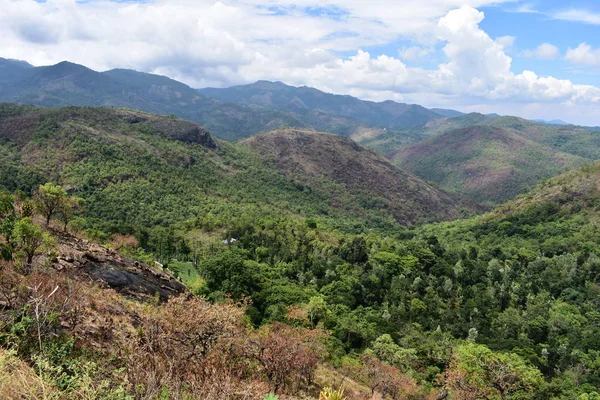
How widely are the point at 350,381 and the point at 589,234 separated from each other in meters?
94.3

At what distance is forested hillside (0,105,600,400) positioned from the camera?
1538cm

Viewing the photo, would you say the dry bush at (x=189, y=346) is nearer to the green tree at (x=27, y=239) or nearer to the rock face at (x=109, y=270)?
the green tree at (x=27, y=239)

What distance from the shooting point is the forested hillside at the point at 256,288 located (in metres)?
15.4

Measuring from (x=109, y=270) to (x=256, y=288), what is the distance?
2596 centimetres

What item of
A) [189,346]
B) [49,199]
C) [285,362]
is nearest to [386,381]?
[285,362]

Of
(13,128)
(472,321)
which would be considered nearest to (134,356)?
(472,321)

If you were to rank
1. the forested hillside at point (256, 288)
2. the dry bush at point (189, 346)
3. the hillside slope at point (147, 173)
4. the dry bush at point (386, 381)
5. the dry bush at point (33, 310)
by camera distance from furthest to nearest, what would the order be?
the hillside slope at point (147, 173)
the dry bush at point (386, 381)
the forested hillside at point (256, 288)
the dry bush at point (189, 346)
the dry bush at point (33, 310)

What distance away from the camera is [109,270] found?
3158 cm

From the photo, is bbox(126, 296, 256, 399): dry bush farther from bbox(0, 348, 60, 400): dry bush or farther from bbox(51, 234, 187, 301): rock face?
Result: bbox(51, 234, 187, 301): rock face

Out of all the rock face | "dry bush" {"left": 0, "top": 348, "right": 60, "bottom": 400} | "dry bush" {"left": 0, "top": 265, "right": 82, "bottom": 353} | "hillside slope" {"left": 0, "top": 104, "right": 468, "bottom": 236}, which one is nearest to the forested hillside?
"dry bush" {"left": 0, "top": 265, "right": 82, "bottom": 353}

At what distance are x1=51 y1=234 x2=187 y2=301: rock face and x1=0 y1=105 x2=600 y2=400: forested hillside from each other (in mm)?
479

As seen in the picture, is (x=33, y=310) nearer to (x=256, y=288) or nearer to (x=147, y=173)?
(x=256, y=288)

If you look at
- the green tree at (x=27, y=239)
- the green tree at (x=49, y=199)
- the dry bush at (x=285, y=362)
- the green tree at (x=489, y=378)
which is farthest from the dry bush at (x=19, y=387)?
the green tree at (x=49, y=199)

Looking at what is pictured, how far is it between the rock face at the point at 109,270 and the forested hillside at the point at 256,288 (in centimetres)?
48
